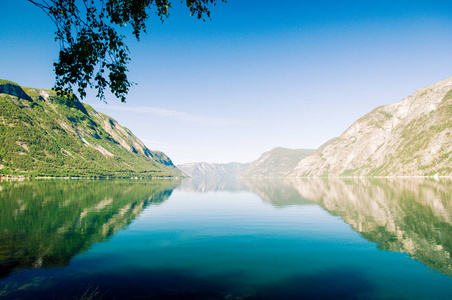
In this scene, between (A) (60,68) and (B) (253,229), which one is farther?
(B) (253,229)

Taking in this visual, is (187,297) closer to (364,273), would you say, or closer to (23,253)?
(364,273)

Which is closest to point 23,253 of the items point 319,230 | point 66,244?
point 66,244

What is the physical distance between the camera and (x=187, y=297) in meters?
14.9

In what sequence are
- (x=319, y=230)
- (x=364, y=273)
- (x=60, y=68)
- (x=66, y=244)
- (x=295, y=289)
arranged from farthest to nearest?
(x=319, y=230), (x=66, y=244), (x=364, y=273), (x=295, y=289), (x=60, y=68)

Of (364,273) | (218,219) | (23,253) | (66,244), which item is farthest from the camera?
(218,219)

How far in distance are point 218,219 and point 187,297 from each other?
2943 centimetres

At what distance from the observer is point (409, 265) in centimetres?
2034

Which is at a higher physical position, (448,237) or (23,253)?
(448,237)

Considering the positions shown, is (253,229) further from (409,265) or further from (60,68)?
(60,68)

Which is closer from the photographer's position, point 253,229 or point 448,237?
point 448,237

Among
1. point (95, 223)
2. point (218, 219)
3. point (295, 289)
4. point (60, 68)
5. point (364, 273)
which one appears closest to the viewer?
point (60, 68)

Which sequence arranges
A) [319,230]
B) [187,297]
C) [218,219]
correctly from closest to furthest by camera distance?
[187,297], [319,230], [218,219]

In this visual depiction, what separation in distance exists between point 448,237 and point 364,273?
1633 cm

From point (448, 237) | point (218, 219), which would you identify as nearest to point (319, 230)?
point (448, 237)
